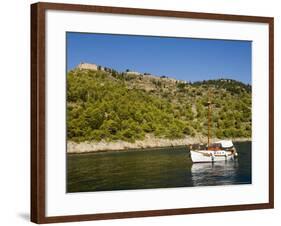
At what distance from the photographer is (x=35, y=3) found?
9281mm

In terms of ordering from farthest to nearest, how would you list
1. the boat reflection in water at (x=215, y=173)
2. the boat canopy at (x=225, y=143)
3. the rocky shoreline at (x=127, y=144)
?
the boat canopy at (x=225, y=143), the boat reflection in water at (x=215, y=173), the rocky shoreline at (x=127, y=144)

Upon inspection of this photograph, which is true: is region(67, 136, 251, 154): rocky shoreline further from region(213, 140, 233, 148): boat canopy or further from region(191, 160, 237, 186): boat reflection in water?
region(191, 160, 237, 186): boat reflection in water

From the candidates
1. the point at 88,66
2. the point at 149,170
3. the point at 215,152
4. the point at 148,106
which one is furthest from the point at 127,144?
the point at 215,152

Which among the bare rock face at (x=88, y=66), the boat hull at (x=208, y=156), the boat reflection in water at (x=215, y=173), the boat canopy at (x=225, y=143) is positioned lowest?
the boat reflection in water at (x=215, y=173)

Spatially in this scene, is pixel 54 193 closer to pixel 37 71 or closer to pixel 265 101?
pixel 37 71

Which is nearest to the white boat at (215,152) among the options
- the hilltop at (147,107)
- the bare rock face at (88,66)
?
the hilltop at (147,107)

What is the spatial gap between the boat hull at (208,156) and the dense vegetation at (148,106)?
0.77 ft

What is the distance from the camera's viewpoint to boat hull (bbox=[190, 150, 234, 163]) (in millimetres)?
10297

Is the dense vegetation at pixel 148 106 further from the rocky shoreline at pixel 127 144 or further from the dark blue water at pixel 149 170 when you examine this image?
the dark blue water at pixel 149 170

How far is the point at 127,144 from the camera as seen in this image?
9930 mm

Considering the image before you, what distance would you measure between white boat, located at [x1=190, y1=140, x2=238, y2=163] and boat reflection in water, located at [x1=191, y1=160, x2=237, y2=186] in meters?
0.05

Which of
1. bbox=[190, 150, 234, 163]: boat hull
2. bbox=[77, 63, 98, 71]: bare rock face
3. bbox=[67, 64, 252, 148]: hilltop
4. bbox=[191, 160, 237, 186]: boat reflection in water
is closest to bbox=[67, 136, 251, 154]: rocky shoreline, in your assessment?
bbox=[67, 64, 252, 148]: hilltop

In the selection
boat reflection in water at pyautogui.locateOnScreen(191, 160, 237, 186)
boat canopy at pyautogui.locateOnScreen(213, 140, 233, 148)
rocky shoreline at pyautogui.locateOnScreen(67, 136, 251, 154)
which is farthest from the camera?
boat canopy at pyautogui.locateOnScreen(213, 140, 233, 148)

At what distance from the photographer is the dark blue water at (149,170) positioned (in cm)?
964
